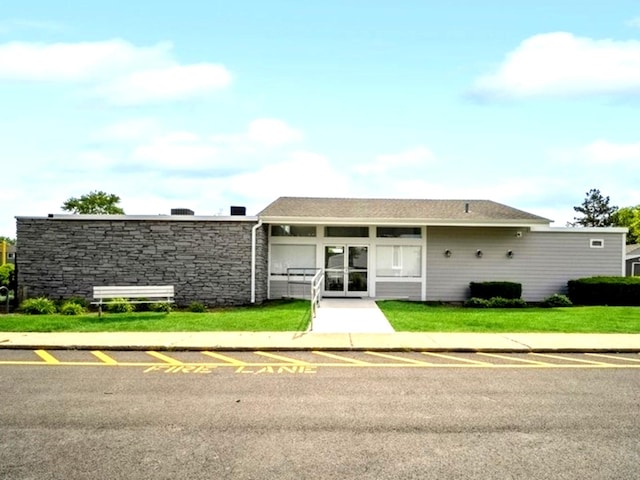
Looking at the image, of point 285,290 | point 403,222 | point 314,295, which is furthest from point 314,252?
point 314,295

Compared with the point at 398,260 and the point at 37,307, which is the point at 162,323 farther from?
the point at 398,260

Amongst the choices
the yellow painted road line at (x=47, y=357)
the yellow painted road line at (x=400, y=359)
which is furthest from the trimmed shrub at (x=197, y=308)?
the yellow painted road line at (x=400, y=359)

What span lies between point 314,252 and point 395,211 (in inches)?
145

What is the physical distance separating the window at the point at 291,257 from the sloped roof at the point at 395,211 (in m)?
1.25

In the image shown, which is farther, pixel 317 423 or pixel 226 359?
pixel 226 359

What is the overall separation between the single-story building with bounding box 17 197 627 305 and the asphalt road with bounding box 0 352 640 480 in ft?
32.6

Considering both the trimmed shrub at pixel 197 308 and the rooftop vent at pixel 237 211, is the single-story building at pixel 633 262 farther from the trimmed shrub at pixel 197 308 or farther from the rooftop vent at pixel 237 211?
the trimmed shrub at pixel 197 308

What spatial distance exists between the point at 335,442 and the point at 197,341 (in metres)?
6.41

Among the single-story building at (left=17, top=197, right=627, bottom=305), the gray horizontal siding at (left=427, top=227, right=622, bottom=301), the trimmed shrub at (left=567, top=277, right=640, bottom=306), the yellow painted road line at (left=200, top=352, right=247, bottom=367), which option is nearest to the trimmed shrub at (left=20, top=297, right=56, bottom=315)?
the single-story building at (left=17, top=197, right=627, bottom=305)

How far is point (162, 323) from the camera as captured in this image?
44.8 ft

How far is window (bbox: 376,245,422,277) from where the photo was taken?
20875 mm

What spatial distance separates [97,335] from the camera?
1200cm

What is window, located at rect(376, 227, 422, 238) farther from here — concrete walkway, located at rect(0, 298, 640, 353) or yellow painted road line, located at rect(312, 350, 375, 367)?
yellow painted road line, located at rect(312, 350, 375, 367)

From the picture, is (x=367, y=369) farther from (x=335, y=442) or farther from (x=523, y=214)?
(x=523, y=214)
